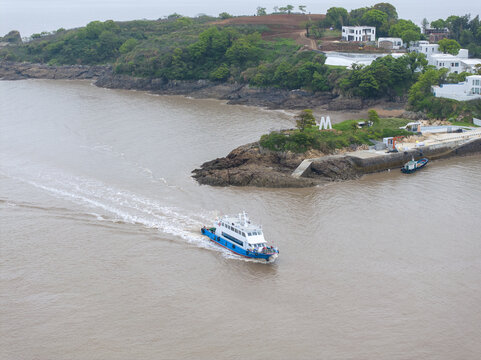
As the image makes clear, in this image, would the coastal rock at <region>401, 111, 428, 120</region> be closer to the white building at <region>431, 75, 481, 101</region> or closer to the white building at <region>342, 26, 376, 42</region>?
the white building at <region>431, 75, 481, 101</region>

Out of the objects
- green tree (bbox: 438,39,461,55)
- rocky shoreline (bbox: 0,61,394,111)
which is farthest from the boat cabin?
green tree (bbox: 438,39,461,55)

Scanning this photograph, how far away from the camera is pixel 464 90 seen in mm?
58094

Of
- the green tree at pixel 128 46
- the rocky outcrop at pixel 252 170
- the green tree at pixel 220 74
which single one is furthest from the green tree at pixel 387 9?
the rocky outcrop at pixel 252 170

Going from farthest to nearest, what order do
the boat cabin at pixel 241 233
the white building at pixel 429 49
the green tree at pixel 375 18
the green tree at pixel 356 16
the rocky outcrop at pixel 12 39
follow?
the rocky outcrop at pixel 12 39 → the green tree at pixel 356 16 → the green tree at pixel 375 18 → the white building at pixel 429 49 → the boat cabin at pixel 241 233

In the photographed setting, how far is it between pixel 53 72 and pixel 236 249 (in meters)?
80.7

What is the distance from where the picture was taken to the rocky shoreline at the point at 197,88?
222 ft

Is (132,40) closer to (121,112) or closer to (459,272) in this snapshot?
(121,112)

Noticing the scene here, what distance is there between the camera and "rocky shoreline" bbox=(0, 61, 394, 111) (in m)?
67.8

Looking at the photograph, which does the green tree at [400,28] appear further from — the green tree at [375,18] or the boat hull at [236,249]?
the boat hull at [236,249]

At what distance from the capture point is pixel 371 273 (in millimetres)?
28016

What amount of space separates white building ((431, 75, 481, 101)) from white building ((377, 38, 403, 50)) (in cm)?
1980

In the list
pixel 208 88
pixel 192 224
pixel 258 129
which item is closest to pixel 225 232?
pixel 192 224

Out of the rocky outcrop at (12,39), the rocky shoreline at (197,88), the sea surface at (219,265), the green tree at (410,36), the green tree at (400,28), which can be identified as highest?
the rocky outcrop at (12,39)

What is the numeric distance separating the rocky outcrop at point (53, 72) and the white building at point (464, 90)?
58.2m
